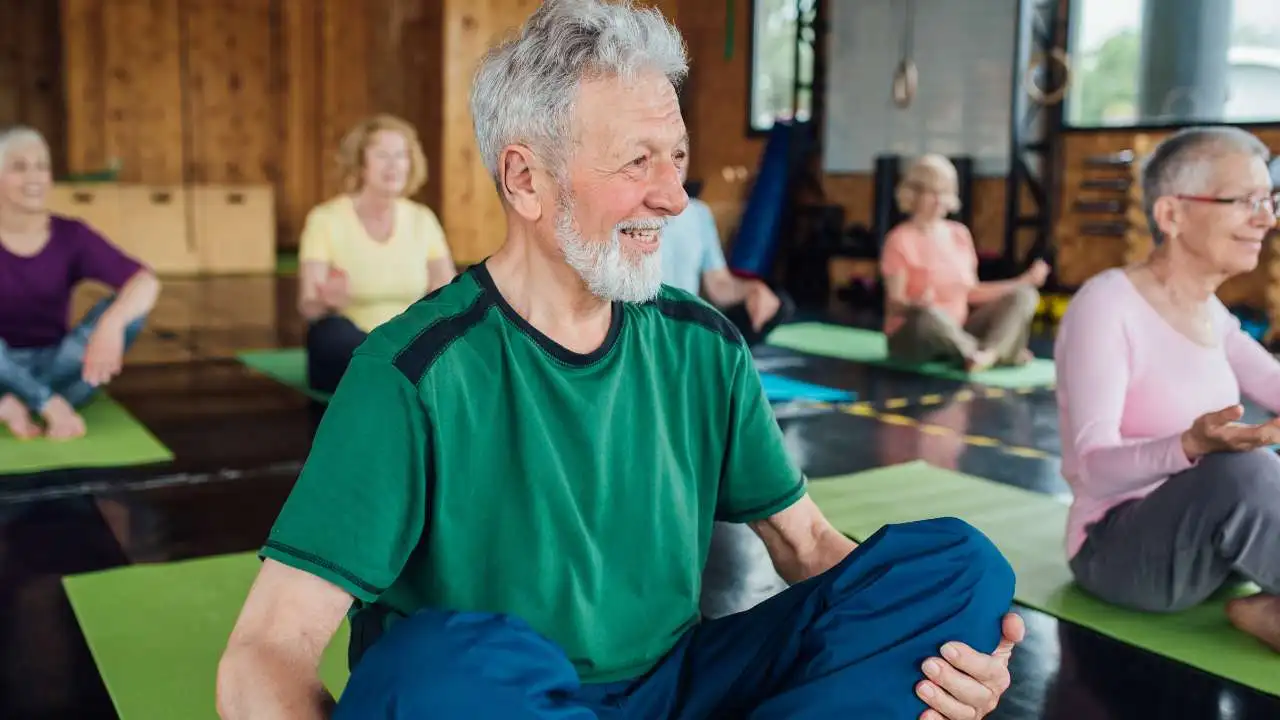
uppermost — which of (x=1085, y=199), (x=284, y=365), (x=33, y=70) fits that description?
(x=33, y=70)

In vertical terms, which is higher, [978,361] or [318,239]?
[318,239]

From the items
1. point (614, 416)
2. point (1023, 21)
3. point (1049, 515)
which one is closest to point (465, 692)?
point (614, 416)

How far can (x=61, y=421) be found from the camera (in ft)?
11.9

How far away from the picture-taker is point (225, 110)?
1112cm

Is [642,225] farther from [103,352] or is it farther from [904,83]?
[904,83]

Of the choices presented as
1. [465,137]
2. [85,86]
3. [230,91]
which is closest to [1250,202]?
[465,137]

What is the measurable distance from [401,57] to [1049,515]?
795 cm

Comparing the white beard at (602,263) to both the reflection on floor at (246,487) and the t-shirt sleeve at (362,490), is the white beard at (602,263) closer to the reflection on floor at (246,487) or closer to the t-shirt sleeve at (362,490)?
the t-shirt sleeve at (362,490)

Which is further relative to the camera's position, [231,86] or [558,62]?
[231,86]

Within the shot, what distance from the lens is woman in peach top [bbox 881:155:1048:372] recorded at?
16.6 feet

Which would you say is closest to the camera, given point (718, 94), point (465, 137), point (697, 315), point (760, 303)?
point (697, 315)

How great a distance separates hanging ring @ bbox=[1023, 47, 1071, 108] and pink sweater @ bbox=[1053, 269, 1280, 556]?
5.64 m

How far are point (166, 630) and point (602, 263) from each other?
1352 mm

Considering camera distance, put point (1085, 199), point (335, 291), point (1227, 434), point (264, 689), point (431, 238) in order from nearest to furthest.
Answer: point (264, 689) < point (1227, 434) < point (335, 291) < point (431, 238) < point (1085, 199)
